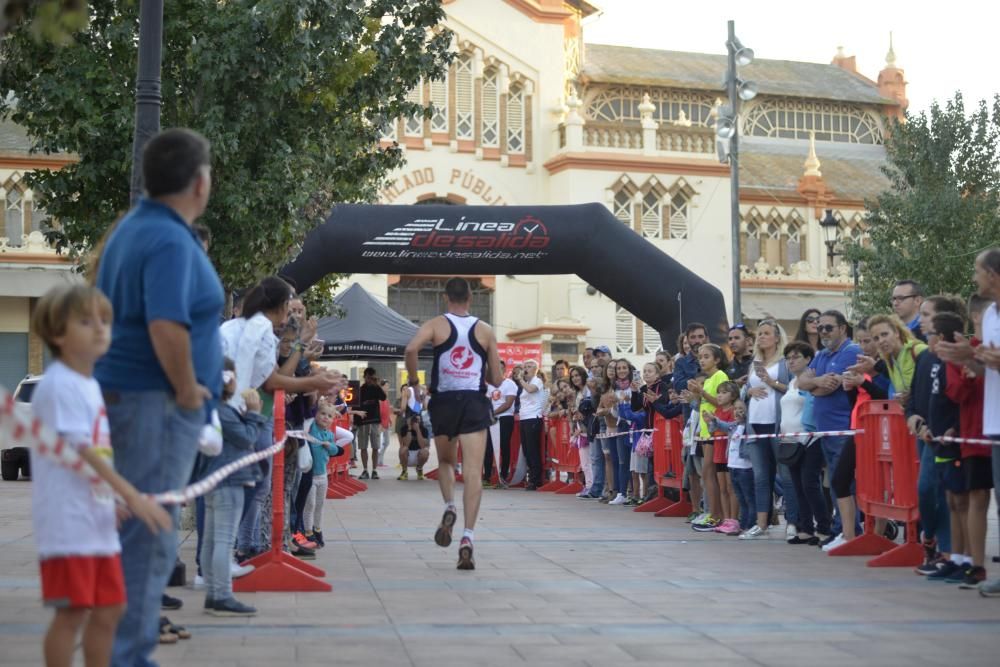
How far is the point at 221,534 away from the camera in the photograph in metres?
7.32

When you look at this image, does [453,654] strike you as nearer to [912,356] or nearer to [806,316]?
[912,356]

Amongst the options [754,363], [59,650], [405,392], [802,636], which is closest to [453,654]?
[802,636]

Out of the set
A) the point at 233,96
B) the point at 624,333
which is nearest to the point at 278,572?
the point at 233,96

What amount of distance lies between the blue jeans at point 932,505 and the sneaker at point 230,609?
4.57 metres

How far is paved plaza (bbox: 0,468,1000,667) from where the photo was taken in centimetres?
622

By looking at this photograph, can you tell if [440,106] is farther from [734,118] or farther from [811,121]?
[734,118]

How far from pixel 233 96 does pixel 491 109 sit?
109 feet

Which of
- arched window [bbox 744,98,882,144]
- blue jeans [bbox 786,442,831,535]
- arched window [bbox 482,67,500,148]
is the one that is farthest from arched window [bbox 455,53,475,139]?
blue jeans [bbox 786,442,831,535]

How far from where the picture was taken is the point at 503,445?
23.8 m

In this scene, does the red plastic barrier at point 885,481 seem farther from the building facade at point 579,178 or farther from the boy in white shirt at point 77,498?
the building facade at point 579,178

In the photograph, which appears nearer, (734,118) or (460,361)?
(460,361)

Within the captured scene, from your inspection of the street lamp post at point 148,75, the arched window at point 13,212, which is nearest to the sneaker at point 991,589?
the street lamp post at point 148,75

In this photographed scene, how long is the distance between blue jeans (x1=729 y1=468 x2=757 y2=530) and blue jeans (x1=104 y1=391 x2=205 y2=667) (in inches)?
349

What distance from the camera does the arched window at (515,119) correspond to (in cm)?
4703
